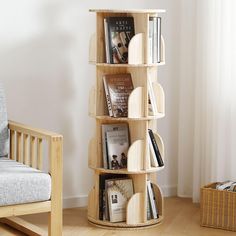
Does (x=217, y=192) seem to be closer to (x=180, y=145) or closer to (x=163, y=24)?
(x=180, y=145)

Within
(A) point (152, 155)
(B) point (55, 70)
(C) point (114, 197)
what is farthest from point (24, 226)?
(B) point (55, 70)

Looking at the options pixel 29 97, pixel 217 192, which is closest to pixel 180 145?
pixel 217 192

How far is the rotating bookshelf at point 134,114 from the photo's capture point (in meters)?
3.92

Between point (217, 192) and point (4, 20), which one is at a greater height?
point (4, 20)

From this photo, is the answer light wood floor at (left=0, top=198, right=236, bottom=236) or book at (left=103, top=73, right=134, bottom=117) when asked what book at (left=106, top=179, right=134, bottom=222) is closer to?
light wood floor at (left=0, top=198, right=236, bottom=236)

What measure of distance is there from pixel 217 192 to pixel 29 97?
1226 mm

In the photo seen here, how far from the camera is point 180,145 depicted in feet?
15.5

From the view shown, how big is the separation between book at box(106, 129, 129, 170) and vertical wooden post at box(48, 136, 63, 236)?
0.55m

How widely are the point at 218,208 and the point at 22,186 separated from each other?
4.02 ft

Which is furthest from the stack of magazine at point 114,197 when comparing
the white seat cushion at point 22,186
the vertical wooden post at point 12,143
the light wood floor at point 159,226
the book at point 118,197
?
the white seat cushion at point 22,186

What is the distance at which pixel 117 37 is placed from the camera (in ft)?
Result: 12.9

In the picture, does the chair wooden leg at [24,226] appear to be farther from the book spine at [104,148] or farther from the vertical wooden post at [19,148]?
the book spine at [104,148]

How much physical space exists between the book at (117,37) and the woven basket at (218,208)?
2.95 ft

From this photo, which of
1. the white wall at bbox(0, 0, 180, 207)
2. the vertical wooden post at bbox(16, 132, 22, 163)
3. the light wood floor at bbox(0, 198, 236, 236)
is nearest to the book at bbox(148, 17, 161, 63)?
the white wall at bbox(0, 0, 180, 207)
